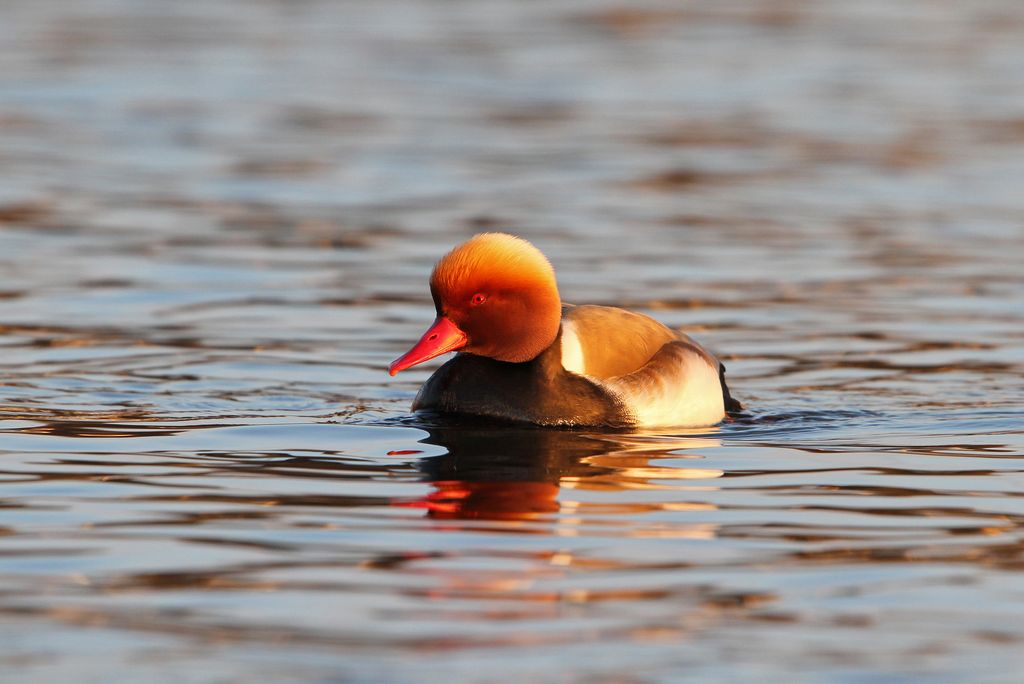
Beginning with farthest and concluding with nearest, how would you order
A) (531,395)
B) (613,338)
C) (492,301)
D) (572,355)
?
(613,338) → (572,355) → (531,395) → (492,301)

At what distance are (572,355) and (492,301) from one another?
53 centimetres

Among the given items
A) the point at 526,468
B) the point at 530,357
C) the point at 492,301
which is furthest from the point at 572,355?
the point at 526,468

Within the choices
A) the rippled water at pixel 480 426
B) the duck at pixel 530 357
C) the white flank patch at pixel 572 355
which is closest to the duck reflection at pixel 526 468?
the rippled water at pixel 480 426

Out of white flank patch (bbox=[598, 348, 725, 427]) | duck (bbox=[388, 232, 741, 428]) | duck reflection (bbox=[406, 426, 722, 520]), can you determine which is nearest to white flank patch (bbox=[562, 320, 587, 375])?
duck (bbox=[388, 232, 741, 428])

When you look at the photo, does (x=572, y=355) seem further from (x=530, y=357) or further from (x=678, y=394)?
(x=678, y=394)

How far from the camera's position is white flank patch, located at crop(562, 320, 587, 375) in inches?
373

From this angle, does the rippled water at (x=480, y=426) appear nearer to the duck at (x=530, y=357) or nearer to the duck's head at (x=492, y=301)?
the duck at (x=530, y=357)

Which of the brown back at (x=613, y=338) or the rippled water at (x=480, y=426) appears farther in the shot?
the brown back at (x=613, y=338)

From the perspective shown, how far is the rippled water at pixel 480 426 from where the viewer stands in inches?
231

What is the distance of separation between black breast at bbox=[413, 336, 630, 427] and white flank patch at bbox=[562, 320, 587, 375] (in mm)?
34

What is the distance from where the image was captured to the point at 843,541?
701 centimetres

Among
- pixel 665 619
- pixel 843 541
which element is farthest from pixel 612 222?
pixel 665 619

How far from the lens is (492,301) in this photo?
923 centimetres

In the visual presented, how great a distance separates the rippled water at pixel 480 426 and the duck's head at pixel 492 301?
414 millimetres
